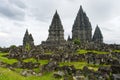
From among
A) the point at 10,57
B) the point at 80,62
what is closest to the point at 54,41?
the point at 10,57

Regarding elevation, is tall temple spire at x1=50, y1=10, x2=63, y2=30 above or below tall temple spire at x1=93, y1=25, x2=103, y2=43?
above

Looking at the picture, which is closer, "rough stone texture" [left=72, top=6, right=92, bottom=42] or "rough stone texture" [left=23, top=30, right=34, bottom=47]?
"rough stone texture" [left=23, top=30, right=34, bottom=47]

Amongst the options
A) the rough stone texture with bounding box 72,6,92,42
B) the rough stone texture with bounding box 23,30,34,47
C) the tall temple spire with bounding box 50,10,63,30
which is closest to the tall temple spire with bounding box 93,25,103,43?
the rough stone texture with bounding box 72,6,92,42

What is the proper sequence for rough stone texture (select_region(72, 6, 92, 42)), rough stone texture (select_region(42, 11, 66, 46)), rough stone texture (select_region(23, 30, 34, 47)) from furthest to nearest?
rough stone texture (select_region(72, 6, 92, 42))
rough stone texture (select_region(23, 30, 34, 47))
rough stone texture (select_region(42, 11, 66, 46))

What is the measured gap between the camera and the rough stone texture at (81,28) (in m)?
165

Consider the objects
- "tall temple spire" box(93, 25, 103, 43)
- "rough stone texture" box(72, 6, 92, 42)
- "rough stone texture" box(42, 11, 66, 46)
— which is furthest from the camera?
"tall temple spire" box(93, 25, 103, 43)

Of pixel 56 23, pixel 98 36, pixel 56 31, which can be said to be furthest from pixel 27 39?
pixel 98 36

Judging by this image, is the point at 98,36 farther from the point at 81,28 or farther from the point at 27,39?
the point at 27,39

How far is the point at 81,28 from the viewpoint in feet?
543

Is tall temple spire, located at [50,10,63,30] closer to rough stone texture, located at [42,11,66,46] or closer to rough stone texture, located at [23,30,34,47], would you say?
rough stone texture, located at [42,11,66,46]

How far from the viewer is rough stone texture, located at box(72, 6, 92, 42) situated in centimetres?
16504

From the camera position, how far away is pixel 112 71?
54.3 m

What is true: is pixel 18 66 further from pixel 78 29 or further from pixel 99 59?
pixel 78 29

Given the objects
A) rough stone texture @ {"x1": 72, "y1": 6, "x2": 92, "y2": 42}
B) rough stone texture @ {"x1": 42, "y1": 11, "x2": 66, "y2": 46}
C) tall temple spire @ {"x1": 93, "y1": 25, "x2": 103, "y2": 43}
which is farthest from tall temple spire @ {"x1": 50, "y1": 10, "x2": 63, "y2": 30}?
tall temple spire @ {"x1": 93, "y1": 25, "x2": 103, "y2": 43}
